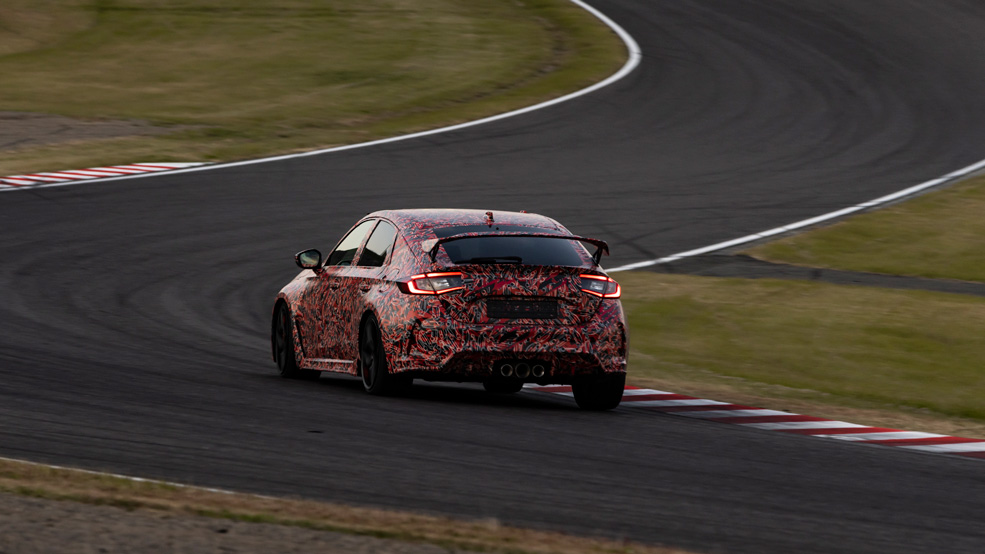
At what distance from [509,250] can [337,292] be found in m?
1.71

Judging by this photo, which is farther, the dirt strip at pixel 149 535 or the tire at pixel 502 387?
the tire at pixel 502 387

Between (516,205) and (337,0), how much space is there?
25.8 metres

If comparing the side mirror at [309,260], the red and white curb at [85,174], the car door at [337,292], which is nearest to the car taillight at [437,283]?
the car door at [337,292]

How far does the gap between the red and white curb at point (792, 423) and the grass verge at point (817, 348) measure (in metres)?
0.44

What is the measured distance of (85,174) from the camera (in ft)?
85.5

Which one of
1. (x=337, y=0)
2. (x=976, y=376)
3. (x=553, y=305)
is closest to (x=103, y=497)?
(x=553, y=305)

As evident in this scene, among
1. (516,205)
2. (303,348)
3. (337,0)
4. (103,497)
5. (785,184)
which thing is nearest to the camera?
(103,497)

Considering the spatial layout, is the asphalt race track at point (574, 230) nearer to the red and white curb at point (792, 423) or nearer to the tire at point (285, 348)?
the tire at point (285, 348)

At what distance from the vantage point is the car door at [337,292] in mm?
12211

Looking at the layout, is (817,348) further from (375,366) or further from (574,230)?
(574,230)

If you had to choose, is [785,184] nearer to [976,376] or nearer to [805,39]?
[976,376]

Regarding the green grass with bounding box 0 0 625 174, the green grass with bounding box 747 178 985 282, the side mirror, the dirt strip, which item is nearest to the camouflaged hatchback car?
the side mirror

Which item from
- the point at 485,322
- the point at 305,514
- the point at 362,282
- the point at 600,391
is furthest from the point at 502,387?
the point at 305,514

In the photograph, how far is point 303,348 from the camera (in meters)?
12.9
